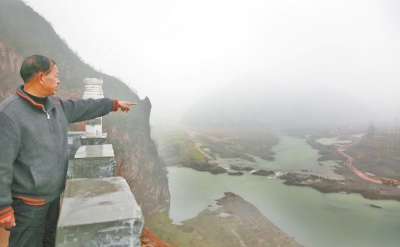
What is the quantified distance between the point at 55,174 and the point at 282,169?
181 feet

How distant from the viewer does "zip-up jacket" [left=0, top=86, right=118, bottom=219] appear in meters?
1.61

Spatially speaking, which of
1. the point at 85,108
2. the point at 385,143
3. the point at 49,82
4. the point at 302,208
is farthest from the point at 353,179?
the point at 49,82

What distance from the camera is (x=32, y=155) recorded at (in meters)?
1.78

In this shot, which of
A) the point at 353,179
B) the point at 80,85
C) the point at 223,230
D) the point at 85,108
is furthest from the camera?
the point at 353,179

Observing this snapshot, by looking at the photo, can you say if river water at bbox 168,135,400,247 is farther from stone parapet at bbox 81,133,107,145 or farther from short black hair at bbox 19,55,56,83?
short black hair at bbox 19,55,56,83

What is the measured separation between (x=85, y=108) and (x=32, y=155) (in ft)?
2.51

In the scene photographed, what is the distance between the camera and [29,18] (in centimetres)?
2586

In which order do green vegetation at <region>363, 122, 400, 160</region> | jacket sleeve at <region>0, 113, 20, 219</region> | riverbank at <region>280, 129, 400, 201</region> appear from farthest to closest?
1. green vegetation at <region>363, 122, 400, 160</region>
2. riverbank at <region>280, 129, 400, 201</region>
3. jacket sleeve at <region>0, 113, 20, 219</region>

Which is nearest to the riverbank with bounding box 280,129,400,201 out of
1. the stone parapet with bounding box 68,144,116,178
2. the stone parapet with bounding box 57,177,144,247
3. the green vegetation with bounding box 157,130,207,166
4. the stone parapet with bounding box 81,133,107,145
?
the green vegetation with bounding box 157,130,207,166

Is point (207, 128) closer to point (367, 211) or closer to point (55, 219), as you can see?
point (367, 211)

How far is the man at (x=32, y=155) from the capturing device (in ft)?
5.33

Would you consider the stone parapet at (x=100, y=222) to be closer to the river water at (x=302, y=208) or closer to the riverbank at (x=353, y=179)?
the river water at (x=302, y=208)

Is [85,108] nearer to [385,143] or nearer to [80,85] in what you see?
[80,85]

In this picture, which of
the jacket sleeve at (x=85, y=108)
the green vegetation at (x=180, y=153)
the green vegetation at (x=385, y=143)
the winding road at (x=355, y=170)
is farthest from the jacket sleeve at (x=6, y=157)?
the green vegetation at (x=385, y=143)
